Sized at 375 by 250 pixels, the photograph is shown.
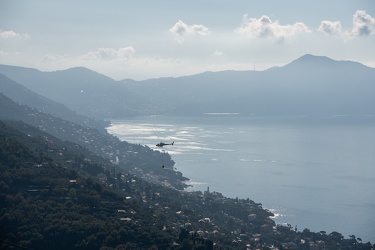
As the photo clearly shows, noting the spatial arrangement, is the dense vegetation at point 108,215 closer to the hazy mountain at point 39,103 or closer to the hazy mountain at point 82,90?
the hazy mountain at point 39,103

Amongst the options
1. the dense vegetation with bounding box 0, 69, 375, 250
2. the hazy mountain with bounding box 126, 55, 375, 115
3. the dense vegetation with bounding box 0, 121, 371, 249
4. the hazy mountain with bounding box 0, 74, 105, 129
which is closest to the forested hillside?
the dense vegetation with bounding box 0, 69, 375, 250

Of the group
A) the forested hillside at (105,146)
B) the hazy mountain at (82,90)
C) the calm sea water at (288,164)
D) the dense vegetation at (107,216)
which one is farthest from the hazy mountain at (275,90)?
the dense vegetation at (107,216)

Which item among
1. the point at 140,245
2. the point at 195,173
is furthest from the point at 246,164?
the point at 140,245

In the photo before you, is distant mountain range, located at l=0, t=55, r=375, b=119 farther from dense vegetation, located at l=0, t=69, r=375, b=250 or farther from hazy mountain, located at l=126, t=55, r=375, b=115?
dense vegetation, located at l=0, t=69, r=375, b=250

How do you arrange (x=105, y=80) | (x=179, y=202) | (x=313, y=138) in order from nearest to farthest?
(x=179, y=202), (x=313, y=138), (x=105, y=80)

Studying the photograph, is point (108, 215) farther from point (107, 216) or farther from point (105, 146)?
point (105, 146)

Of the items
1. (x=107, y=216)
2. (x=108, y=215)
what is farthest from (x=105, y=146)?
(x=107, y=216)

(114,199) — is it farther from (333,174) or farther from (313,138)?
(313,138)
